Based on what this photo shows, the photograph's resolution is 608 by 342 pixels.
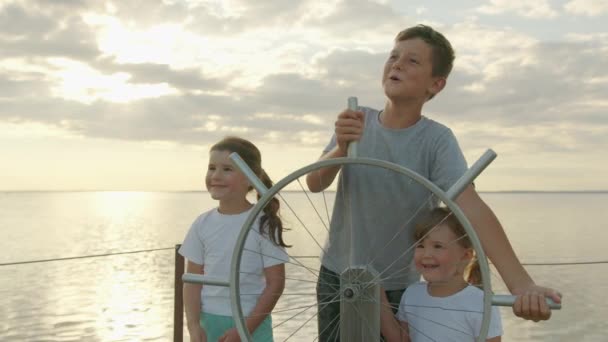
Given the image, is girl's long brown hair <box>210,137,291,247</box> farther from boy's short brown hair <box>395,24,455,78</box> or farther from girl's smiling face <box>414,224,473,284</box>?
boy's short brown hair <box>395,24,455,78</box>

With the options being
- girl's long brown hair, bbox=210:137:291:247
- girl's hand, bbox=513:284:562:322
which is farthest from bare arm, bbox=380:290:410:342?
girl's long brown hair, bbox=210:137:291:247

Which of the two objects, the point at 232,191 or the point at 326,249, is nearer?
the point at 326,249

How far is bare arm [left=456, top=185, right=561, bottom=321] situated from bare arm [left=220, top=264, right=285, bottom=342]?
2.71 feet

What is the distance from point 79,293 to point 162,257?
6895 millimetres

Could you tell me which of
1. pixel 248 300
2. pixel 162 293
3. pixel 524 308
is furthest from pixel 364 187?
pixel 162 293

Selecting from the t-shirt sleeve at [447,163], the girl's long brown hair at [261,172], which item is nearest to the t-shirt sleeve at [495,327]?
the t-shirt sleeve at [447,163]

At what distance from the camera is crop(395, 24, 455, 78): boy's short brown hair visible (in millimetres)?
1761

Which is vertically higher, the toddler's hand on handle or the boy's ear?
the boy's ear

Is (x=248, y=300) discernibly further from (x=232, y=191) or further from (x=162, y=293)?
(x=162, y=293)

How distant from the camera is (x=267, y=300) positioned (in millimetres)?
2205

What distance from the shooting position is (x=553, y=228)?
27.9m

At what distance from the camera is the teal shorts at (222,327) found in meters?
2.31

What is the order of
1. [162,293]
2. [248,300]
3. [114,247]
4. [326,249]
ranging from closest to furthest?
[326,249] < [248,300] < [162,293] < [114,247]

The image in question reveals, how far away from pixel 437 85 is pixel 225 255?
3.22 ft
